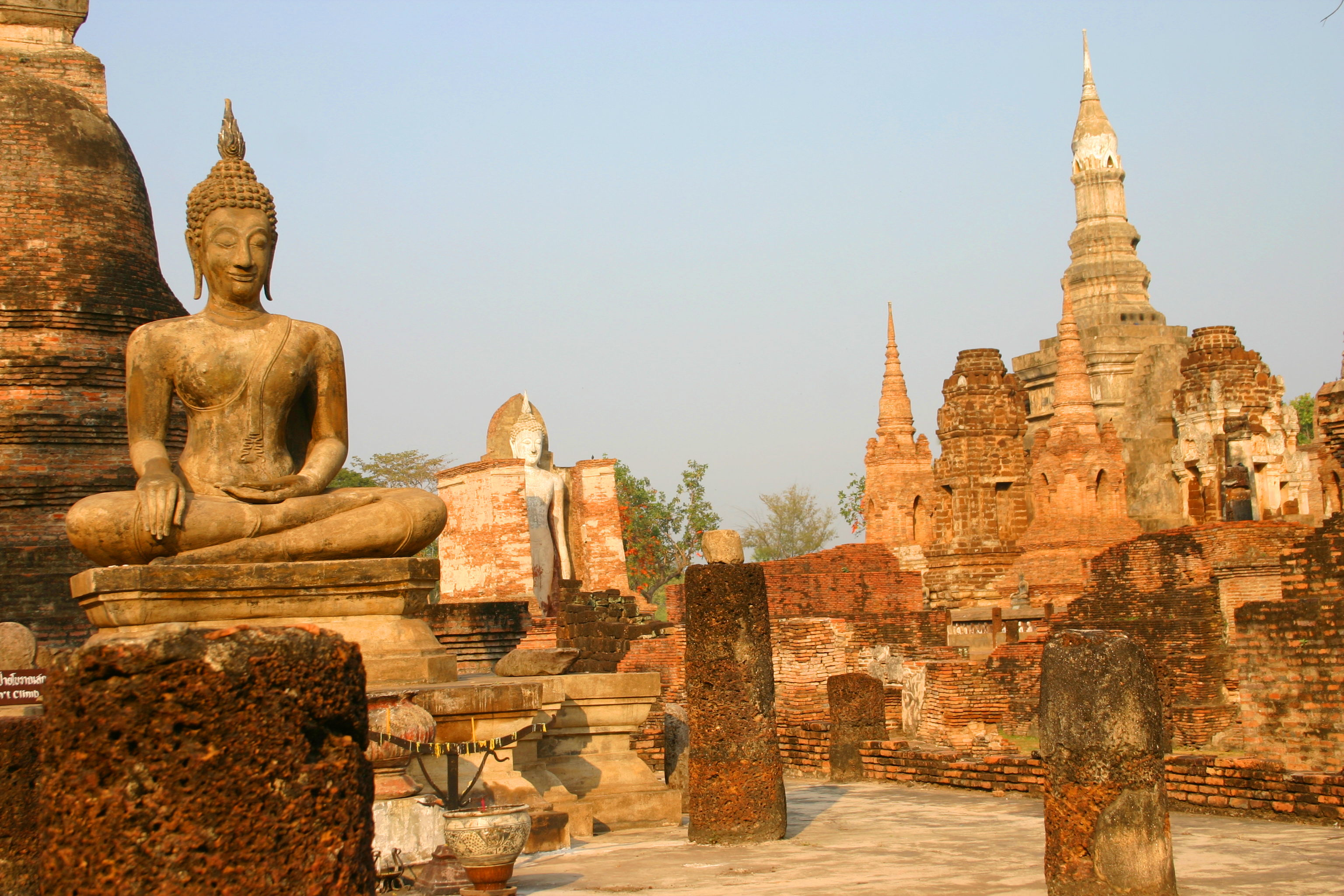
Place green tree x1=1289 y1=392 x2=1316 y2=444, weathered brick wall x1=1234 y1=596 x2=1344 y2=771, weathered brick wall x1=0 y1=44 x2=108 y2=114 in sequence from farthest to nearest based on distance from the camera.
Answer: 1. green tree x1=1289 y1=392 x2=1316 y2=444
2. weathered brick wall x1=0 y1=44 x2=108 y2=114
3. weathered brick wall x1=1234 y1=596 x2=1344 y2=771

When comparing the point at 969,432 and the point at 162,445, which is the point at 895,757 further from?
the point at 969,432

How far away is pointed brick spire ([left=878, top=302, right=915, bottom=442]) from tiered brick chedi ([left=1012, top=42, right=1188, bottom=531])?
2.78 meters

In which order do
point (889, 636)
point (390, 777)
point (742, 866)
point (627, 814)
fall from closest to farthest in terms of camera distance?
point (390, 777)
point (742, 866)
point (627, 814)
point (889, 636)

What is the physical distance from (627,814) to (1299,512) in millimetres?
22530

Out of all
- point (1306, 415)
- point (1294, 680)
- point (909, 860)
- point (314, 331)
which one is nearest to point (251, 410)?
point (314, 331)

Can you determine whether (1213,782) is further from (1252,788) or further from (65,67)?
(65,67)

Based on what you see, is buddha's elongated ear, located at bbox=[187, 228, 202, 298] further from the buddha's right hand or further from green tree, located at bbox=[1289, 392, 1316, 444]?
green tree, located at bbox=[1289, 392, 1316, 444]

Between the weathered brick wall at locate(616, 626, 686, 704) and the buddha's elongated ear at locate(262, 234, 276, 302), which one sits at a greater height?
the buddha's elongated ear at locate(262, 234, 276, 302)

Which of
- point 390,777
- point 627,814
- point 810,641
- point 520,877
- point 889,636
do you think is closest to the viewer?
point 390,777

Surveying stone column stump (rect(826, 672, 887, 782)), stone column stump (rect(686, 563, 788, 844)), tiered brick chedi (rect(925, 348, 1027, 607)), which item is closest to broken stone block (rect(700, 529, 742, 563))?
stone column stump (rect(686, 563, 788, 844))

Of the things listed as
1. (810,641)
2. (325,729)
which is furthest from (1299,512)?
(325,729)

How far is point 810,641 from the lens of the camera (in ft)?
54.0

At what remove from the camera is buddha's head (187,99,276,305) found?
6.86 m

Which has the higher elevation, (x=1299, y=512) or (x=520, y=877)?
(x=1299, y=512)
